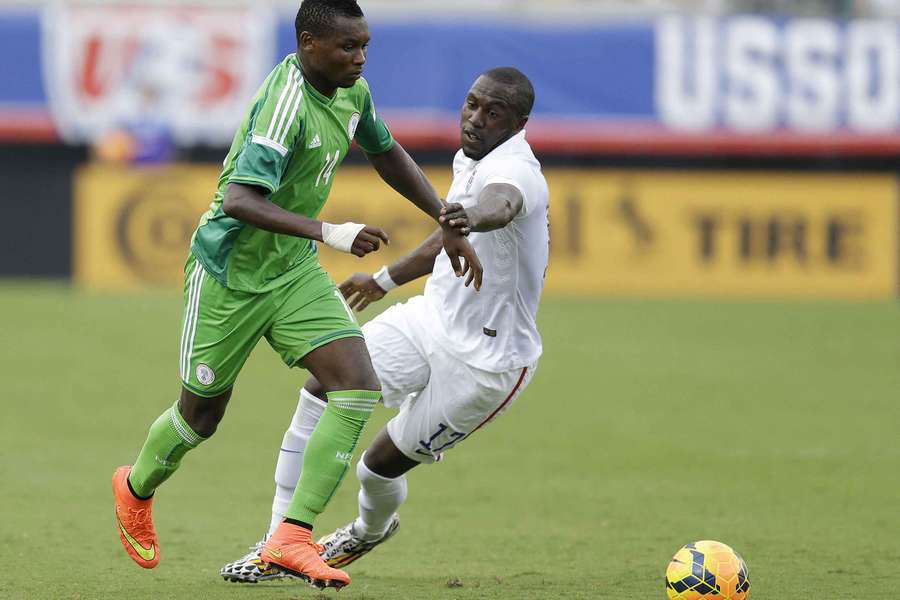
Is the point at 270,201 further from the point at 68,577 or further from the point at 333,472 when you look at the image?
the point at 68,577

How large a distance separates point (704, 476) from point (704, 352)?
6959 mm

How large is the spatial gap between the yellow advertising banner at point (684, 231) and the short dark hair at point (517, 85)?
50.8 ft

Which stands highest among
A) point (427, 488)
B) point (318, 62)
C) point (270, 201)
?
point (318, 62)

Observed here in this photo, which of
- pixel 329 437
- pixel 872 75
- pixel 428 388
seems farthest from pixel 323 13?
pixel 872 75

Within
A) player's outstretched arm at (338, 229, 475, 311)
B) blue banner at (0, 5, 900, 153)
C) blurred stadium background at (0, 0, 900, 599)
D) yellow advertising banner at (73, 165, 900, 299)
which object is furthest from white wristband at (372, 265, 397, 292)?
blue banner at (0, 5, 900, 153)

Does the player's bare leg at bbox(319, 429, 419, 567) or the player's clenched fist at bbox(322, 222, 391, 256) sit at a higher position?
the player's clenched fist at bbox(322, 222, 391, 256)

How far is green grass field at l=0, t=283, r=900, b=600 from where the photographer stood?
716 centimetres

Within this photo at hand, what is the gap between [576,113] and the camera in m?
23.0

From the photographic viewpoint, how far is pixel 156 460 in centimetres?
673

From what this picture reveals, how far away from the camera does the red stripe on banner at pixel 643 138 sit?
74.5 feet

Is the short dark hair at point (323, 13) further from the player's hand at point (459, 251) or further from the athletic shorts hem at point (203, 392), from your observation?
the athletic shorts hem at point (203, 392)

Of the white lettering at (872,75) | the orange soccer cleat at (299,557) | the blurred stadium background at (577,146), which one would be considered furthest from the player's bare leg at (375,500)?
the white lettering at (872,75)

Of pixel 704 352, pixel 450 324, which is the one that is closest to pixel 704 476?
pixel 450 324

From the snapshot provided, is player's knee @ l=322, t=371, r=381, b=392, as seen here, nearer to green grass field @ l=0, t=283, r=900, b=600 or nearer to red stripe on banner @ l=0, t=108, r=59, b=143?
green grass field @ l=0, t=283, r=900, b=600
